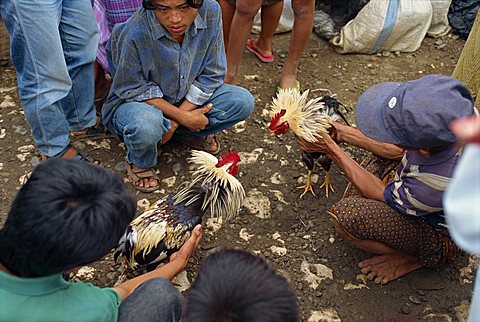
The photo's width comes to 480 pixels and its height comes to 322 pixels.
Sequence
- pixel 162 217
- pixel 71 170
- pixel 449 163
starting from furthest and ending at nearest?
pixel 162 217
pixel 449 163
pixel 71 170

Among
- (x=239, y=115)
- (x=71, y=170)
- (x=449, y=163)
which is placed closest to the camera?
(x=71, y=170)

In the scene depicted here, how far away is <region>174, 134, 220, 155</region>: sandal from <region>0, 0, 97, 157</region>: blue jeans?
1.93ft

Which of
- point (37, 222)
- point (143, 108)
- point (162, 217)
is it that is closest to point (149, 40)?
point (143, 108)

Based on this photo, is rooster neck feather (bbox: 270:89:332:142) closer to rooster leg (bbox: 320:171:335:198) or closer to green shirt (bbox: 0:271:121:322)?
rooster leg (bbox: 320:171:335:198)

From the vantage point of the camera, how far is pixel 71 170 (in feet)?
5.72

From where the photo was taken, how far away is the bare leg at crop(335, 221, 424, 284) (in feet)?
9.63

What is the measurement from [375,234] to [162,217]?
1.05 m

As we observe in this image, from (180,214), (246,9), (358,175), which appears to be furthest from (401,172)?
(246,9)

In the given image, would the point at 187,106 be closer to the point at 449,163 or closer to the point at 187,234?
the point at 187,234

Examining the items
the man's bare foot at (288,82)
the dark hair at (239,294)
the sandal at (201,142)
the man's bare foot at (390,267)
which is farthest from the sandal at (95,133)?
the dark hair at (239,294)

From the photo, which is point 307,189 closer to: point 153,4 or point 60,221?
point 153,4

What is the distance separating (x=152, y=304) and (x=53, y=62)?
1.50 meters

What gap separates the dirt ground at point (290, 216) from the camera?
2.91m

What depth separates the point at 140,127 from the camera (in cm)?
315
